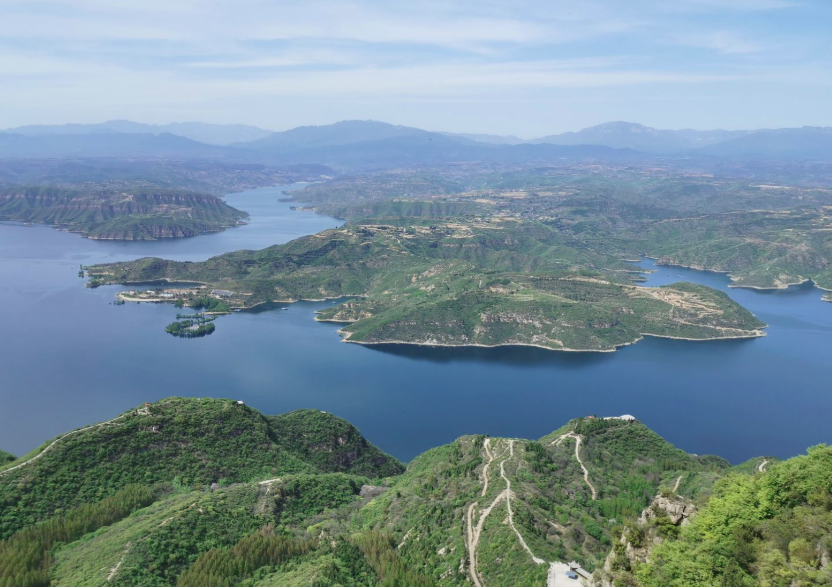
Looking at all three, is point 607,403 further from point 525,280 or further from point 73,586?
point 73,586

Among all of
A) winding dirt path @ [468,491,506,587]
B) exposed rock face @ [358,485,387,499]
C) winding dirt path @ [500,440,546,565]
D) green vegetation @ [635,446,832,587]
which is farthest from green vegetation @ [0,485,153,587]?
green vegetation @ [635,446,832,587]

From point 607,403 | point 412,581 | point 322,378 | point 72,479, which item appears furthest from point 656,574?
point 322,378

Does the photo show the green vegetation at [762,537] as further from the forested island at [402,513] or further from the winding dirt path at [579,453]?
the winding dirt path at [579,453]

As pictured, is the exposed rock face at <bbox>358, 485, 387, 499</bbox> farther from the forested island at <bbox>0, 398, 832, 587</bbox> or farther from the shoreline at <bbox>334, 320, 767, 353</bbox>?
the shoreline at <bbox>334, 320, 767, 353</bbox>

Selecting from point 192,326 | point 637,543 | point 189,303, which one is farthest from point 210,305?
point 637,543

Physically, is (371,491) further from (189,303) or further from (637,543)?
(189,303)

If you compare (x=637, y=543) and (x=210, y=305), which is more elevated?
(x=637, y=543)
